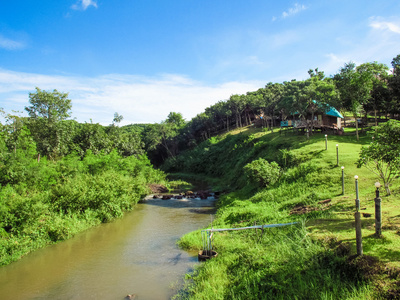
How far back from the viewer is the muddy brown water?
1255cm

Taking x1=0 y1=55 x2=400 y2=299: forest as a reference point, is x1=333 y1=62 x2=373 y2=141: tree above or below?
above

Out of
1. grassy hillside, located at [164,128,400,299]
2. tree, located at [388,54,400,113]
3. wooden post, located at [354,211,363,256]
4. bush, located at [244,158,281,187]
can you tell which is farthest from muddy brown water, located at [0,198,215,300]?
tree, located at [388,54,400,113]

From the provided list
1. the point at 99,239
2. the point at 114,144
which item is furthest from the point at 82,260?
the point at 114,144

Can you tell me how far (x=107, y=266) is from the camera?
1516cm

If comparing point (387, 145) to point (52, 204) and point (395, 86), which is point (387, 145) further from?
point (395, 86)

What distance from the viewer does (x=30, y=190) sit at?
21.5 meters

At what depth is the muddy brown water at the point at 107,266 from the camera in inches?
494

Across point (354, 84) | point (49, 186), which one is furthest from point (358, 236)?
point (354, 84)

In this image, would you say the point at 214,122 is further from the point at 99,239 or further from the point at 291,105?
the point at 99,239

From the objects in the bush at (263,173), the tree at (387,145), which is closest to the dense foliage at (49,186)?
the bush at (263,173)

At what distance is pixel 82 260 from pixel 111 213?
31.2 feet

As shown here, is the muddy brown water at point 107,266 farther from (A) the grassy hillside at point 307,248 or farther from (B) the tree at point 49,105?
(B) the tree at point 49,105

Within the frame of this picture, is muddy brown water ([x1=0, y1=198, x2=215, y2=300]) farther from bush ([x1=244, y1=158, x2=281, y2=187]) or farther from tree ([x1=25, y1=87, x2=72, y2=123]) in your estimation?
tree ([x1=25, y1=87, x2=72, y2=123])

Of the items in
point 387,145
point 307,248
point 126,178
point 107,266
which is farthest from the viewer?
point 126,178
